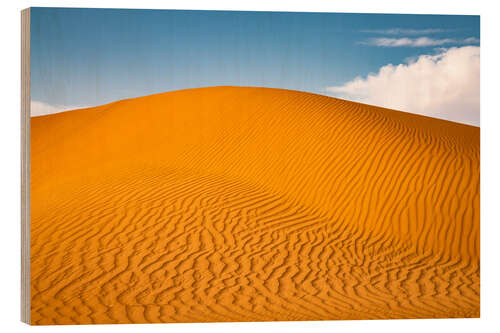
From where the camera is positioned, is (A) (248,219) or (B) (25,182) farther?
(A) (248,219)

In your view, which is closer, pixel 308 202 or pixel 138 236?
pixel 138 236

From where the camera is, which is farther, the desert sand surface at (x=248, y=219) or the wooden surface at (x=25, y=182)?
the desert sand surface at (x=248, y=219)

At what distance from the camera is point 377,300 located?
7.29 meters

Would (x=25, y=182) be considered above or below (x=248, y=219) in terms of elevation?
above

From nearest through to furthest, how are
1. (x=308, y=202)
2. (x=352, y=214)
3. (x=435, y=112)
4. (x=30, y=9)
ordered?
(x=30, y=9) → (x=435, y=112) → (x=352, y=214) → (x=308, y=202)

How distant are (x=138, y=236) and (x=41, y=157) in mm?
1934

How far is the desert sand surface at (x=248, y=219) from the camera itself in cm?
707

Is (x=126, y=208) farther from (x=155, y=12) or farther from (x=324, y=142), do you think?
(x=324, y=142)

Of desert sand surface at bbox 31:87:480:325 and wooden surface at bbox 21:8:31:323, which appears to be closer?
wooden surface at bbox 21:8:31:323

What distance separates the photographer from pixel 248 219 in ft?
28.9

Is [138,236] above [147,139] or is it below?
below

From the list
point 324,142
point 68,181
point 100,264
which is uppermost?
point 324,142

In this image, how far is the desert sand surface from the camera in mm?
7070

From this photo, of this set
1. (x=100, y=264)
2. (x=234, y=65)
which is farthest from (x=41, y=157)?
(x=234, y=65)
